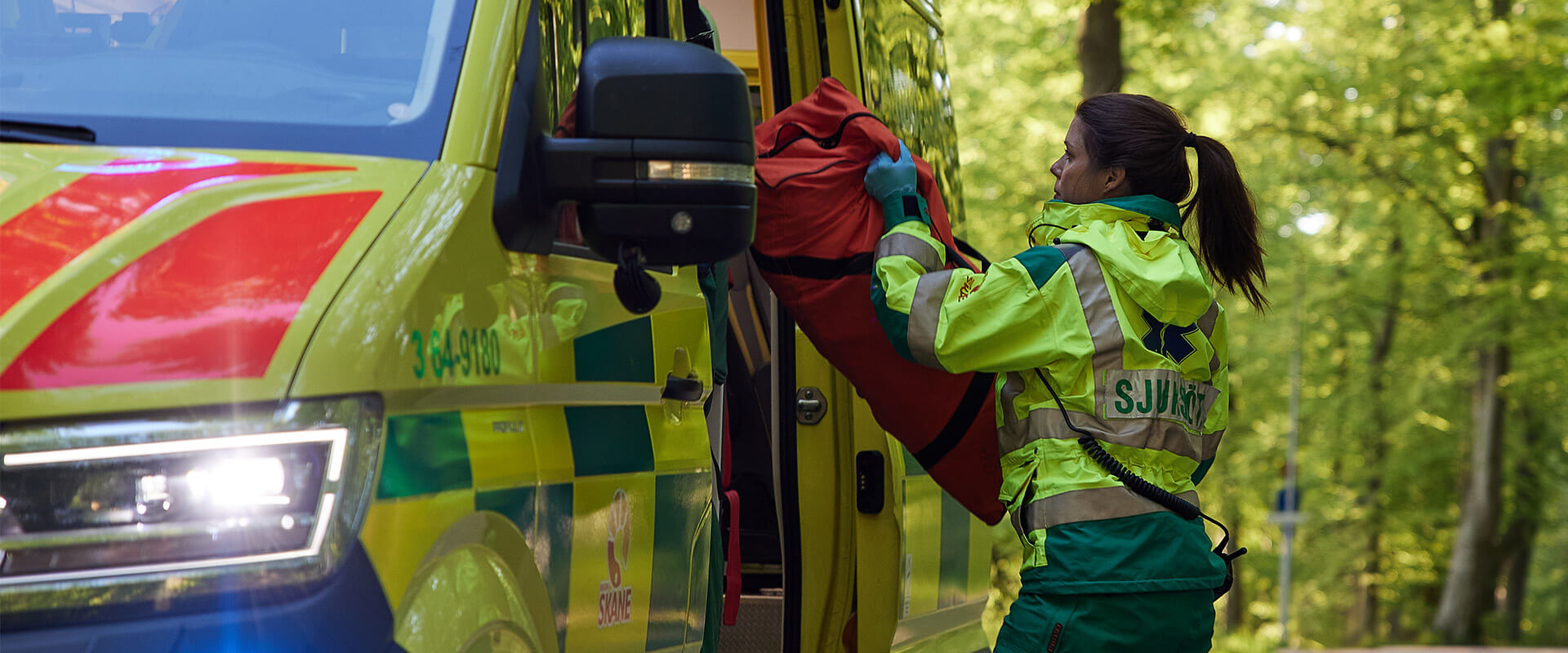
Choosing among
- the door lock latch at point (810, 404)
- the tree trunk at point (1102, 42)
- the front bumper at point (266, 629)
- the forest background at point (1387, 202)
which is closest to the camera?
the front bumper at point (266, 629)

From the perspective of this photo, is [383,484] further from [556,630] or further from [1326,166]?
[1326,166]

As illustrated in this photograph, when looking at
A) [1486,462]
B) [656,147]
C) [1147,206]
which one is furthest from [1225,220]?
[1486,462]

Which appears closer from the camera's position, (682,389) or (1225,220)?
(682,389)

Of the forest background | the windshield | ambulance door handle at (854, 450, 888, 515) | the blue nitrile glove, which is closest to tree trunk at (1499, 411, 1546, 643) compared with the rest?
the forest background

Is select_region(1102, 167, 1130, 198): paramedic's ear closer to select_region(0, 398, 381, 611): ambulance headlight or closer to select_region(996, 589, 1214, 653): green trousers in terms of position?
select_region(996, 589, 1214, 653): green trousers

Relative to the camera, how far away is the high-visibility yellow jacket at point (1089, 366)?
10.1 ft

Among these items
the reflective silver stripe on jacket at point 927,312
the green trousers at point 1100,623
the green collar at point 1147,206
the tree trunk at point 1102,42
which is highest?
the tree trunk at point 1102,42

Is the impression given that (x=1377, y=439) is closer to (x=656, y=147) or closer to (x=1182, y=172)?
(x=1182, y=172)

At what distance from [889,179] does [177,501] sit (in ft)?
6.32

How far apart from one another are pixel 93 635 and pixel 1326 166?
64.4 feet

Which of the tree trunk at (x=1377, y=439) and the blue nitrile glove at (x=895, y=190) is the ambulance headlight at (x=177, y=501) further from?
the tree trunk at (x=1377, y=439)

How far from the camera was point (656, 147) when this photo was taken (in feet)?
7.75

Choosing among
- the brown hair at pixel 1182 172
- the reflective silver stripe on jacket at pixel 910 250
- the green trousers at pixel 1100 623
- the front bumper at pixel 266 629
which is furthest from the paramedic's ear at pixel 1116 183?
the front bumper at pixel 266 629

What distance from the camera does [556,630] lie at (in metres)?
2.55
